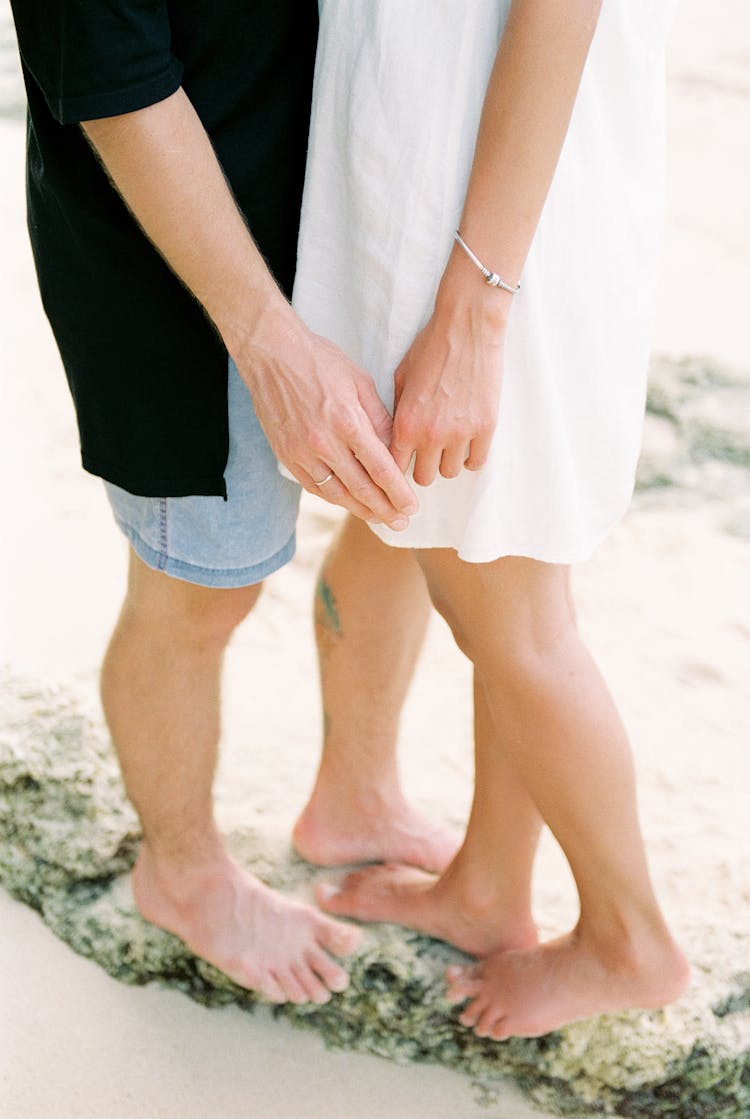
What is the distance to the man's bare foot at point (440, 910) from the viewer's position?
5.92 feet

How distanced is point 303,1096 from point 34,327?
2596 millimetres

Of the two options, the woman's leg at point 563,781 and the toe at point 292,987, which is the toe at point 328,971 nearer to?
the toe at point 292,987

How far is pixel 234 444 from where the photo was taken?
1464 millimetres

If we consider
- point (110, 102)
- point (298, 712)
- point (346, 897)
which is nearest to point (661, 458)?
point (298, 712)

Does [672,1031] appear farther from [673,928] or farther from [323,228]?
[323,228]

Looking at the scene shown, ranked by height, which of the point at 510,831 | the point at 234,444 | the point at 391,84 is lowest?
the point at 510,831

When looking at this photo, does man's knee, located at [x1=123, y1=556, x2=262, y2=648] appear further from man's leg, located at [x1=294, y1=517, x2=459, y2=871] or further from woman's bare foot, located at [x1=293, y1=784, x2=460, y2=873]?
woman's bare foot, located at [x1=293, y1=784, x2=460, y2=873]

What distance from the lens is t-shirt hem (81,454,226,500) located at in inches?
57.2

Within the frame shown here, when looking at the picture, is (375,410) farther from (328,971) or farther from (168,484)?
(328,971)

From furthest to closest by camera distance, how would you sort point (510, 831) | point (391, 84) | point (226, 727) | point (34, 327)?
point (34, 327)
point (226, 727)
point (510, 831)
point (391, 84)

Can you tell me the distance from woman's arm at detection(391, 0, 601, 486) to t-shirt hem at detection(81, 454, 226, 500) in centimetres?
25

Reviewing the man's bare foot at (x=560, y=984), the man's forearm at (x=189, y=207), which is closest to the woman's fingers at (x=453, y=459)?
the man's forearm at (x=189, y=207)

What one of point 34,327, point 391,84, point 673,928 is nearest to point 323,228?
point 391,84

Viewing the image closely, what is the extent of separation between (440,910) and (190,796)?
1.23 feet
